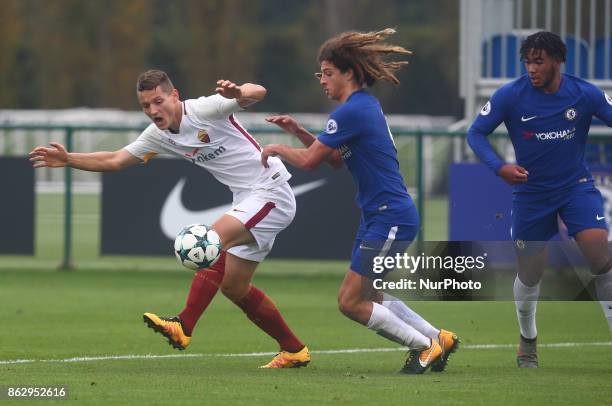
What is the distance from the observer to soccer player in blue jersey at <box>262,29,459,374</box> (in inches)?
356

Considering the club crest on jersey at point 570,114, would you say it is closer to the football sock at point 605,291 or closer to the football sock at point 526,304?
the football sock at point 605,291

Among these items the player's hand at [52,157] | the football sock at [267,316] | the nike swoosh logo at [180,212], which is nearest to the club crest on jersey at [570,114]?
the football sock at [267,316]

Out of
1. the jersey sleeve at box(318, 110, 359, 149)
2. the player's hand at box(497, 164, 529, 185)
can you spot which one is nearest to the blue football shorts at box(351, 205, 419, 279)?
the jersey sleeve at box(318, 110, 359, 149)

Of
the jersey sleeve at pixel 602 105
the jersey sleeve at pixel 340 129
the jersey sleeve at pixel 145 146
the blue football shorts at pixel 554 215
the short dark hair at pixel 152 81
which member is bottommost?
the blue football shorts at pixel 554 215

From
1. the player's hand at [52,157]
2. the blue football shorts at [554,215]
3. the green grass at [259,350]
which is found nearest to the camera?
the green grass at [259,350]

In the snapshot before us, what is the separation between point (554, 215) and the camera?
962 centimetres

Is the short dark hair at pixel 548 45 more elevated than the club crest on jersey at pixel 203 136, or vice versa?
the short dark hair at pixel 548 45

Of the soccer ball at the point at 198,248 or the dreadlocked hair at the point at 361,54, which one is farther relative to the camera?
the soccer ball at the point at 198,248

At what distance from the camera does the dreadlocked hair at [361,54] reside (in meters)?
9.09

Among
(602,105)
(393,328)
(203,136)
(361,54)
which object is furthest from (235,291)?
(602,105)

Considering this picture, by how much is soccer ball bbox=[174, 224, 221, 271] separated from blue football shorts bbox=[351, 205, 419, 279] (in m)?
0.96

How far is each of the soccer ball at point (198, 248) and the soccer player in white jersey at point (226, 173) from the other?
6.3 inches

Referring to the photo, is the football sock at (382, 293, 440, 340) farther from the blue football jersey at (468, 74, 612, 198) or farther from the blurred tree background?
the blurred tree background

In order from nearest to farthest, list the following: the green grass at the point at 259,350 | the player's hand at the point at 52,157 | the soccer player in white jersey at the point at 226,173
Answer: the green grass at the point at 259,350
the soccer player in white jersey at the point at 226,173
the player's hand at the point at 52,157
